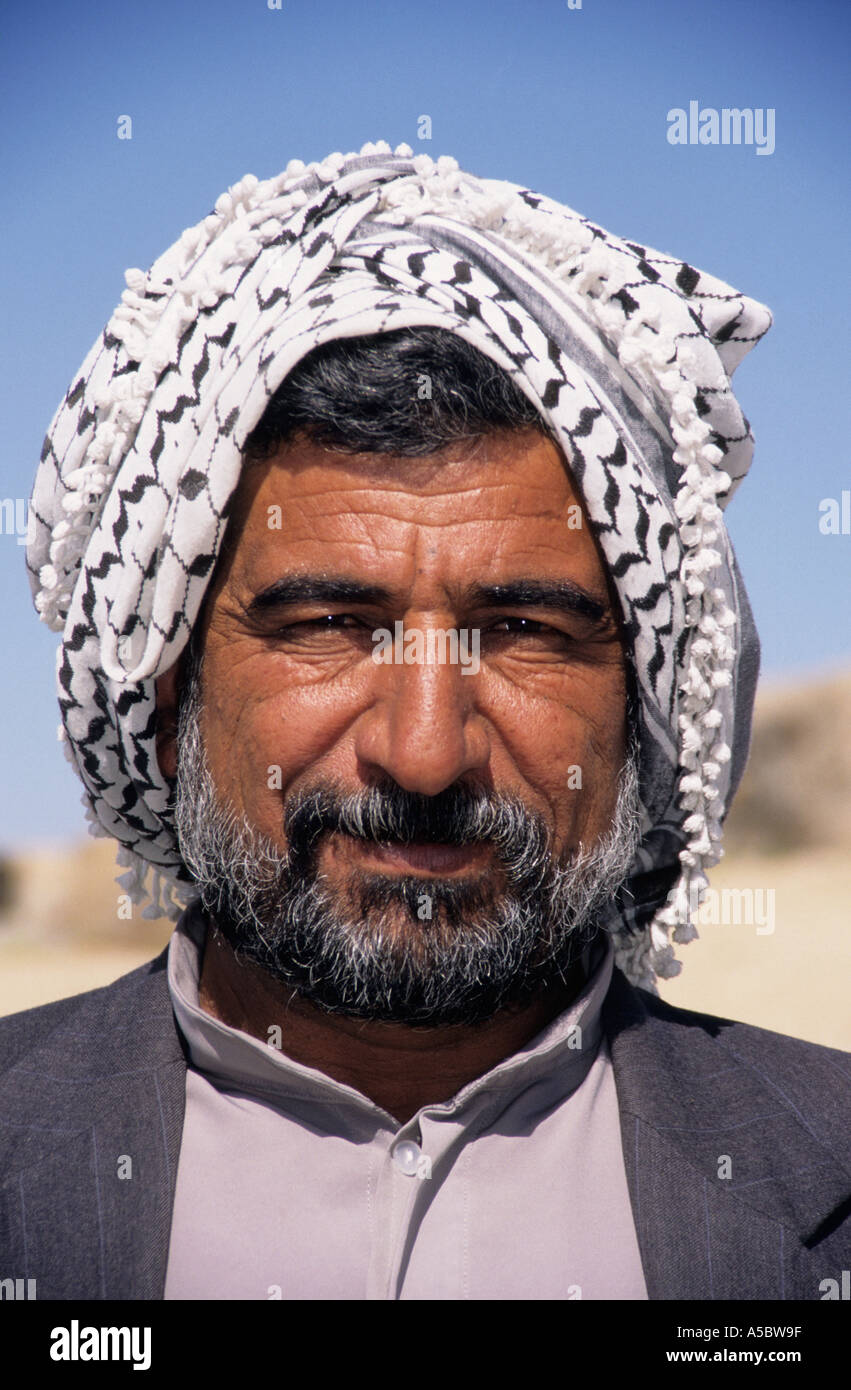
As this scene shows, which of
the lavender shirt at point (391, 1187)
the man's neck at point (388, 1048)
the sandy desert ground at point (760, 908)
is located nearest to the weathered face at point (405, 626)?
the man's neck at point (388, 1048)

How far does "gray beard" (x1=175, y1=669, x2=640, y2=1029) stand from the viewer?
2.37m

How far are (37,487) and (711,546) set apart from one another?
1460 mm

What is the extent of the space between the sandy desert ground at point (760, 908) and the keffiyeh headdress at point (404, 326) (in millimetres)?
7264

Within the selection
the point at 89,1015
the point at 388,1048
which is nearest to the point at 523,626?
the point at 388,1048

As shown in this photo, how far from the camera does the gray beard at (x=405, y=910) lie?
2.37m

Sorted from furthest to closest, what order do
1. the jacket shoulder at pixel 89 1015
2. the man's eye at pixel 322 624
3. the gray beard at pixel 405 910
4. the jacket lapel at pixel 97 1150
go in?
the jacket shoulder at pixel 89 1015 → the man's eye at pixel 322 624 → the gray beard at pixel 405 910 → the jacket lapel at pixel 97 1150

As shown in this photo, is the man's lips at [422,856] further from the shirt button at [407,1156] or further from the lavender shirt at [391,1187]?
the shirt button at [407,1156]

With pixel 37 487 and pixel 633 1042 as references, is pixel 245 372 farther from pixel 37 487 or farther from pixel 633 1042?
pixel 633 1042

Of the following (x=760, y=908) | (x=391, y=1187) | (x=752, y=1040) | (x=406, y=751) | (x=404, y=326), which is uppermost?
(x=404, y=326)

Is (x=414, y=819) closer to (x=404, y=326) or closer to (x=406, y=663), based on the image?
(x=406, y=663)

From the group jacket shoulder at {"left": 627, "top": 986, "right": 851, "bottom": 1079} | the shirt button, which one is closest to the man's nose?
the shirt button

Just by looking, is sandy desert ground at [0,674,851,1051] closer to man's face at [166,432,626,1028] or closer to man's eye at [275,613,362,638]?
man's face at [166,432,626,1028]

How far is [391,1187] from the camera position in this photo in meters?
2.38

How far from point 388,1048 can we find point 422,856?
458 mm
